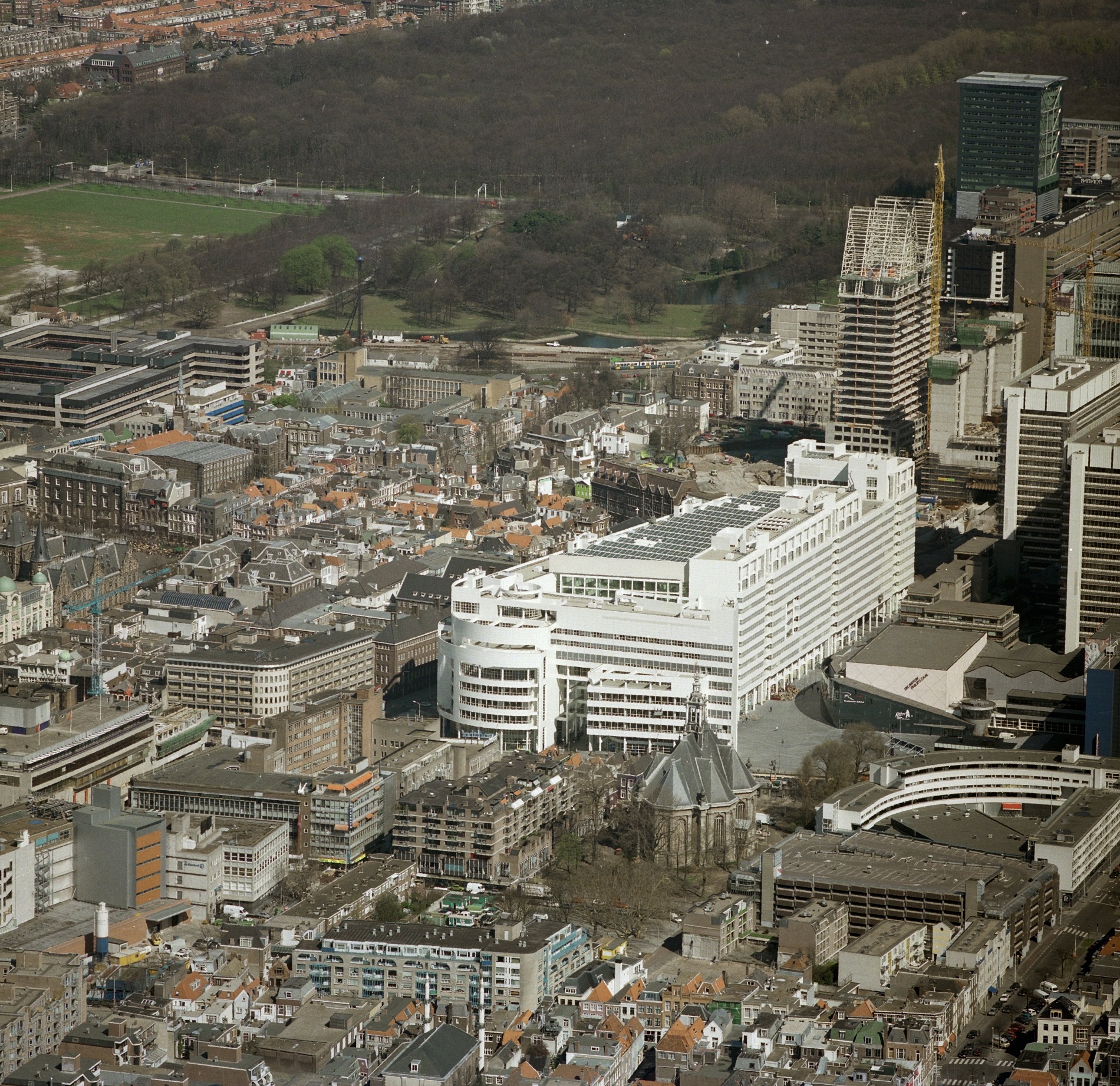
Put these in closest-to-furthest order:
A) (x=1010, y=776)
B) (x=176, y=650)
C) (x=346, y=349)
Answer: (x=1010, y=776), (x=176, y=650), (x=346, y=349)

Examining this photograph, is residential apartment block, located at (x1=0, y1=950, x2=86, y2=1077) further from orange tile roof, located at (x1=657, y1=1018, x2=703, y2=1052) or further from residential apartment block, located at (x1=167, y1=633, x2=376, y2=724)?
residential apartment block, located at (x1=167, y1=633, x2=376, y2=724)

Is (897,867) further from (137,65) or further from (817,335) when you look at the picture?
(137,65)

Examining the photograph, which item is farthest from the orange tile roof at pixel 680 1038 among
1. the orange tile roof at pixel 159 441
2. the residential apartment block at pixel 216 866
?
the orange tile roof at pixel 159 441

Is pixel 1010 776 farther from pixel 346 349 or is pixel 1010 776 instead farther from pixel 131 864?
pixel 346 349

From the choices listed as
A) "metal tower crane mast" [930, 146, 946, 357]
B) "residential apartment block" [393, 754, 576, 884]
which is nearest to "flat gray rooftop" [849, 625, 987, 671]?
"residential apartment block" [393, 754, 576, 884]

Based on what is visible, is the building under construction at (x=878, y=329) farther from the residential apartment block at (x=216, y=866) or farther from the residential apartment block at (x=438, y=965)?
the residential apartment block at (x=438, y=965)

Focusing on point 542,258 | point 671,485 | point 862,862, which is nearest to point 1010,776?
point 862,862

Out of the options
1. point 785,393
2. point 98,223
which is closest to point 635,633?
point 785,393
